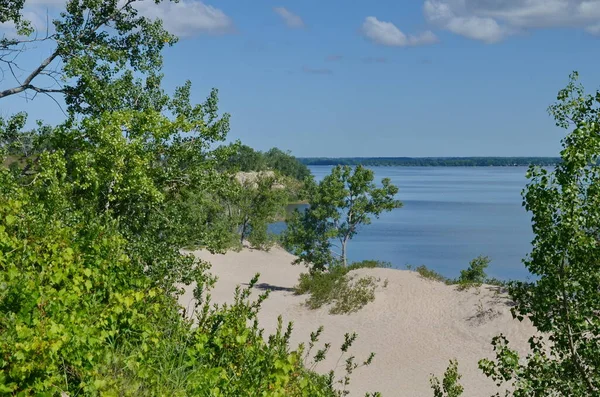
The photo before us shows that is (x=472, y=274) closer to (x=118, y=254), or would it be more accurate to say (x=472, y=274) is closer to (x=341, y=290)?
(x=341, y=290)

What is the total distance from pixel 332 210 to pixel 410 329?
813cm

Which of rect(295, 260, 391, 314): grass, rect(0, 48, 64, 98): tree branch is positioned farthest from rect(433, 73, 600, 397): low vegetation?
rect(295, 260, 391, 314): grass

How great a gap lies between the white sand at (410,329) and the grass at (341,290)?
1.21 feet

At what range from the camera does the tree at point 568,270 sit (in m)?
7.46

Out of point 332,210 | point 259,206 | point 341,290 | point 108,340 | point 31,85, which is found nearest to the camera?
point 108,340

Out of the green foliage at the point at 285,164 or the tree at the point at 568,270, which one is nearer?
the tree at the point at 568,270

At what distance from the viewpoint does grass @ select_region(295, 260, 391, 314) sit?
2897 cm

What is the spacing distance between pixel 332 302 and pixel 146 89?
14.7 m

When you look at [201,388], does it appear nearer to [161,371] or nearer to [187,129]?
[161,371]

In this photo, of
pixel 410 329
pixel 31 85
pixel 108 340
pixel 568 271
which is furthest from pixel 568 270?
pixel 410 329

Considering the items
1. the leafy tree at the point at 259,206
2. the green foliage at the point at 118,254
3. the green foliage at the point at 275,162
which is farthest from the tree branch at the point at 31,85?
the green foliage at the point at 275,162

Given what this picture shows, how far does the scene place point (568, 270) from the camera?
7.57m

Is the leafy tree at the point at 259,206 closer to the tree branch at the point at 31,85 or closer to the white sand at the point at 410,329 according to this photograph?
the white sand at the point at 410,329

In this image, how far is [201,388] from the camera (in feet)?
19.0
